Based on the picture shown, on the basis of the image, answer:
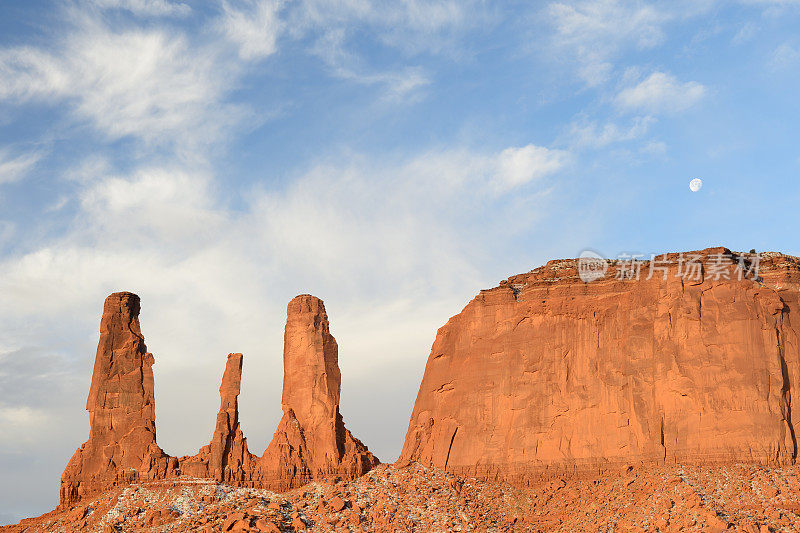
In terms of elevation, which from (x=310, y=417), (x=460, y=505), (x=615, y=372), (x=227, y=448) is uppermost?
(x=615, y=372)

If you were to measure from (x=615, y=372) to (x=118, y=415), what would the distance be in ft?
108

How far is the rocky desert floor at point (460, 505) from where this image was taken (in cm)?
6031

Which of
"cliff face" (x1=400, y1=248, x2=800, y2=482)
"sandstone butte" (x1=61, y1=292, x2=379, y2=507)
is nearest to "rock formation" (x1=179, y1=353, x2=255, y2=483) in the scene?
"sandstone butte" (x1=61, y1=292, x2=379, y2=507)

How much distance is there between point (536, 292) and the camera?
3029 inches

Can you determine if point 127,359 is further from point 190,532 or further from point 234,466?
point 190,532

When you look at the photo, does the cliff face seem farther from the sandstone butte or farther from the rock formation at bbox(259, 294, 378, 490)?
the sandstone butte

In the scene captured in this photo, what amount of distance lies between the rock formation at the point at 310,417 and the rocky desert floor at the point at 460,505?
1607mm

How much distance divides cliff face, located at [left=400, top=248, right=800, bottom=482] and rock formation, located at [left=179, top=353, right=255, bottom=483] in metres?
11.5

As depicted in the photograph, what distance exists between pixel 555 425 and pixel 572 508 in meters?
7.19

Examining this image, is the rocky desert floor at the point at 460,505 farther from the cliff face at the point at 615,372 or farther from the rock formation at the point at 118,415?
the cliff face at the point at 615,372

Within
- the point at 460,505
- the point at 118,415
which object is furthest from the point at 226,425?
the point at 460,505

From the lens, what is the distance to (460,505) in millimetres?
67062

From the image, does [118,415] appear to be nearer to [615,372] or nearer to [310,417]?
[310,417]

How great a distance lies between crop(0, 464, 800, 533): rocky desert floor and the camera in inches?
2375
